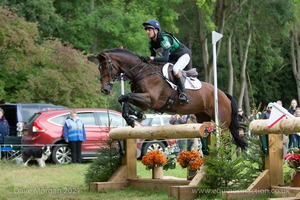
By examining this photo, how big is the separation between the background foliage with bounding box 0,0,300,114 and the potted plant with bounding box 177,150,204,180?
54.1 feet

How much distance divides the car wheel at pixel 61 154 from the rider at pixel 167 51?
766cm

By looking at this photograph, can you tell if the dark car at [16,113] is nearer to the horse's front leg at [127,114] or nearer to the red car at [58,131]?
the red car at [58,131]


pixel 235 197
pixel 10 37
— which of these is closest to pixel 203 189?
pixel 235 197

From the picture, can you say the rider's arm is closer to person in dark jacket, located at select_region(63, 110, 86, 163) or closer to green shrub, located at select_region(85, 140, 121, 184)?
green shrub, located at select_region(85, 140, 121, 184)

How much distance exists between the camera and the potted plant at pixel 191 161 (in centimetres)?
1122

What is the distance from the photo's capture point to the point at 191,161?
1129cm

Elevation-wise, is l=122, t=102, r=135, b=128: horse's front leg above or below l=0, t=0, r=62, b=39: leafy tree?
below

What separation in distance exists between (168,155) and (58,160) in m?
6.75

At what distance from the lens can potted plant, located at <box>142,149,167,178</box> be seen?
40.0 ft

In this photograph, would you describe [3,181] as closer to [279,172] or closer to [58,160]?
[58,160]

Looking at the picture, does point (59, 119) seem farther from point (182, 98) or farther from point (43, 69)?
point (43, 69)

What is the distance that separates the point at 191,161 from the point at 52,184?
3.57 metres

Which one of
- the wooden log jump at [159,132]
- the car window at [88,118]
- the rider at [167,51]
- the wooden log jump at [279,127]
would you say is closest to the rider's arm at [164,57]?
the rider at [167,51]

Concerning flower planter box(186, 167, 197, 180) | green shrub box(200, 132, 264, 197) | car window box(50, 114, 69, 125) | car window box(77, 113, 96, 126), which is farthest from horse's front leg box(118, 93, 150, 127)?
car window box(77, 113, 96, 126)
